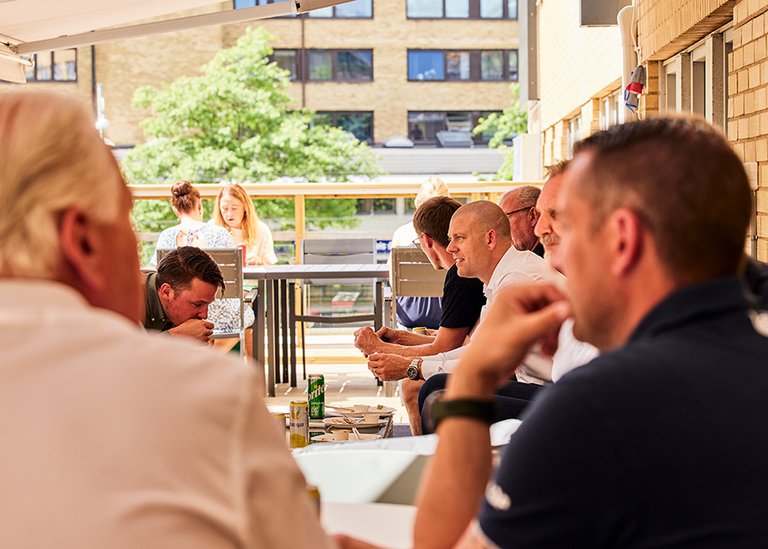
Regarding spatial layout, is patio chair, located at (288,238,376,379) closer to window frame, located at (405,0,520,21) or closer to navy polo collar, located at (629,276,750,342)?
navy polo collar, located at (629,276,750,342)

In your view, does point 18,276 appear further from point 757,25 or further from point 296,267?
point 296,267

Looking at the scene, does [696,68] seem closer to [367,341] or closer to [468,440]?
[367,341]

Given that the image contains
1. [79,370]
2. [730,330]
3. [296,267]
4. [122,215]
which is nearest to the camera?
[79,370]

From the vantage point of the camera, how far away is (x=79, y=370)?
3.20 feet

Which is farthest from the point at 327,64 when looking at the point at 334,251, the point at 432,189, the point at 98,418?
the point at 98,418

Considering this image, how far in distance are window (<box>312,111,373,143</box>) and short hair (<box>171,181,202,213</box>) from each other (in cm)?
3713

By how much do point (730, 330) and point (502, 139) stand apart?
139 feet

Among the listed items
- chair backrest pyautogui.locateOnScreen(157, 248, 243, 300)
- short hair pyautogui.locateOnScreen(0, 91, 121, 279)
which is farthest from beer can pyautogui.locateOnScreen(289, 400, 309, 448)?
chair backrest pyautogui.locateOnScreen(157, 248, 243, 300)

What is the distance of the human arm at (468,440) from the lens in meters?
1.44

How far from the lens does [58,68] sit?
1660 inches

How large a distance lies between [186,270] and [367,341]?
3.56ft

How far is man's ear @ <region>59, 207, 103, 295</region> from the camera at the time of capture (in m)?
1.11

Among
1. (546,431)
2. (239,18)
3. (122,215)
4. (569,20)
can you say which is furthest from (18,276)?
(569,20)

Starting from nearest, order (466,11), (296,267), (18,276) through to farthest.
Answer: (18,276) → (296,267) → (466,11)
